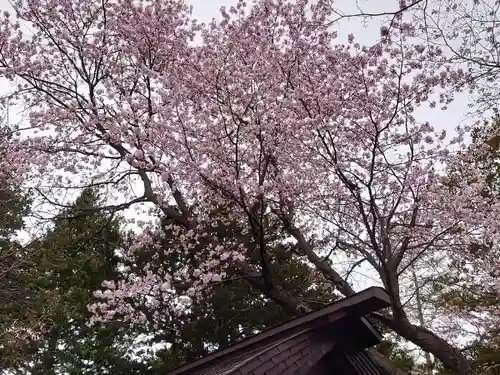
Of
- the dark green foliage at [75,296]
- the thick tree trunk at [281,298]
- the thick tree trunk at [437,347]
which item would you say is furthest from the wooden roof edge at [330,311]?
the dark green foliage at [75,296]

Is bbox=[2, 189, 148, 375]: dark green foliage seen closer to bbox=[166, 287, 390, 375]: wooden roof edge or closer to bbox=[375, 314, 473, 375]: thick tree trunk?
bbox=[166, 287, 390, 375]: wooden roof edge

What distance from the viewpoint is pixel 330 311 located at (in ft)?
18.3

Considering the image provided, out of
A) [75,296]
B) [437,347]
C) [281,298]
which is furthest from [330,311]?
[75,296]

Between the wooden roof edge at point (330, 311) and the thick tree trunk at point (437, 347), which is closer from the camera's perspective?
the wooden roof edge at point (330, 311)

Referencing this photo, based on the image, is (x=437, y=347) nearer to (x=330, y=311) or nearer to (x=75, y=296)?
(x=330, y=311)

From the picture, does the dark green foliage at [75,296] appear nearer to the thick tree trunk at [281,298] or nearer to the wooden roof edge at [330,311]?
the thick tree trunk at [281,298]

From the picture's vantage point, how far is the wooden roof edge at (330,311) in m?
5.52

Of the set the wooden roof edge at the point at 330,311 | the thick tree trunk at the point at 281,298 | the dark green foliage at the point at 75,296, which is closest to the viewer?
the wooden roof edge at the point at 330,311

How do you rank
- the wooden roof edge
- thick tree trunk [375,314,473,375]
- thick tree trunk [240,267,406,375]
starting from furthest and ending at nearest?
thick tree trunk [240,267,406,375] < thick tree trunk [375,314,473,375] < the wooden roof edge

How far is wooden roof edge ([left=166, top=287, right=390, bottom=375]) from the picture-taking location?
5.52 m

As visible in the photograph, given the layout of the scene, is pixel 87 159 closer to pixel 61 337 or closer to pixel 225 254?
pixel 225 254


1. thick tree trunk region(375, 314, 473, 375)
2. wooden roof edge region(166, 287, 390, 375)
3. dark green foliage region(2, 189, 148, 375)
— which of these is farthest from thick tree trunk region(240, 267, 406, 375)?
dark green foliage region(2, 189, 148, 375)

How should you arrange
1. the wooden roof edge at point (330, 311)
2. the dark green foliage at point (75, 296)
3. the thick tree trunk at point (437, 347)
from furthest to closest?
the dark green foliage at point (75, 296) < the thick tree trunk at point (437, 347) < the wooden roof edge at point (330, 311)

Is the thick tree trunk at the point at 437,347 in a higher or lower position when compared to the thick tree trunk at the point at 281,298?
lower
